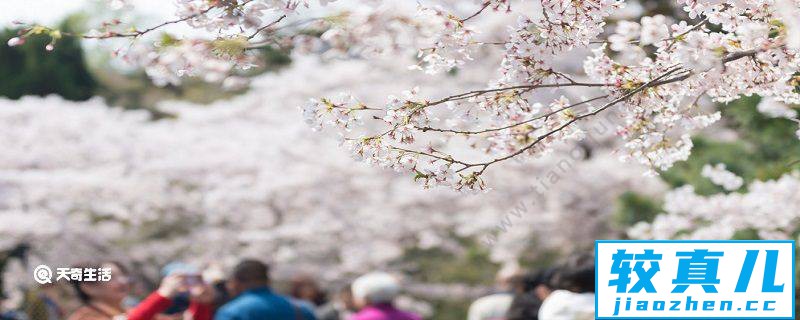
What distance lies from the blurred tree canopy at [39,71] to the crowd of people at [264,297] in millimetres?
12537

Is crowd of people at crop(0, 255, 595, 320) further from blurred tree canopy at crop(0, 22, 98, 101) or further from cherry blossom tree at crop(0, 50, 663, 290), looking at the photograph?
blurred tree canopy at crop(0, 22, 98, 101)

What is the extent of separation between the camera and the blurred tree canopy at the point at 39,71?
17.3m

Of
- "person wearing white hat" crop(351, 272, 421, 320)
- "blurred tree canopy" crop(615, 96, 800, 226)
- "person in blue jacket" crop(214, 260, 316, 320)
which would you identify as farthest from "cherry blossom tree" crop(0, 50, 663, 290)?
"person in blue jacket" crop(214, 260, 316, 320)

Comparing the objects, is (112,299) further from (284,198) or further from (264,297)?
(284,198)

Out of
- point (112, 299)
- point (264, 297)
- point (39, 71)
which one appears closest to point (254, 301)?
point (264, 297)

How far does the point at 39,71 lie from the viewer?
1741 centimetres

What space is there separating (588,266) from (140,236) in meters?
7.77

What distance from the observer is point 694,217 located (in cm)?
614

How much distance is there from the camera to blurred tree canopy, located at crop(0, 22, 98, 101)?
1733 cm

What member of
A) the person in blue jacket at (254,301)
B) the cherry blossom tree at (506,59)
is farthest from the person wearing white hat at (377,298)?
the cherry blossom tree at (506,59)

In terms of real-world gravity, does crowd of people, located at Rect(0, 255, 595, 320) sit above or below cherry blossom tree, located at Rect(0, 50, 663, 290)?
below

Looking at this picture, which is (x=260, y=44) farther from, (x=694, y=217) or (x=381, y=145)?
(x=694, y=217)

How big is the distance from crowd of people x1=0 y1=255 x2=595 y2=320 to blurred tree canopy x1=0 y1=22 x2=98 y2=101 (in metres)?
12.5

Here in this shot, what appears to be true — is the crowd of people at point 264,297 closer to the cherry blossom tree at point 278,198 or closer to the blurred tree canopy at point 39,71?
the cherry blossom tree at point 278,198
